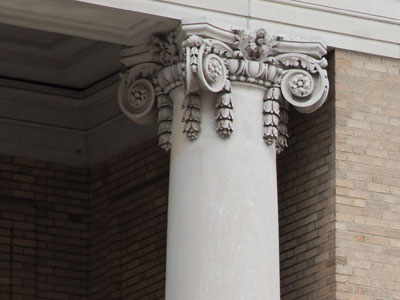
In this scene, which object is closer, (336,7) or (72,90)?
(336,7)

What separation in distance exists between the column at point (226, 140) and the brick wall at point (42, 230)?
129 inches

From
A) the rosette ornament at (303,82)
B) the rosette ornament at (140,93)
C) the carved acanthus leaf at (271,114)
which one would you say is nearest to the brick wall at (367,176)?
the rosette ornament at (303,82)

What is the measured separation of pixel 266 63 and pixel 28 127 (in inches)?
157

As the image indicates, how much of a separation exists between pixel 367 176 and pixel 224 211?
1419mm

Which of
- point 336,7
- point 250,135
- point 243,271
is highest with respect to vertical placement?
point 336,7

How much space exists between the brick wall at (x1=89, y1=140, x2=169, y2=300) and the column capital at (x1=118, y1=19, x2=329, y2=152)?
204 cm

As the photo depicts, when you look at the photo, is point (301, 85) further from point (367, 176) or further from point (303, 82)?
point (367, 176)

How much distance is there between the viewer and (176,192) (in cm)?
1467

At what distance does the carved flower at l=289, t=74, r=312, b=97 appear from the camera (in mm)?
14977

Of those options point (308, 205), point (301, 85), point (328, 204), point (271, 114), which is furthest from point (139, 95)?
point (328, 204)

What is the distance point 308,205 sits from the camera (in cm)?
1541

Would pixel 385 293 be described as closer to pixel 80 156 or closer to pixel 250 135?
pixel 250 135

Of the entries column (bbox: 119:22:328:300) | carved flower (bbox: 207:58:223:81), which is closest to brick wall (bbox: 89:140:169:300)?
column (bbox: 119:22:328:300)

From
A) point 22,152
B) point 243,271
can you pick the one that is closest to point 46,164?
point 22,152
